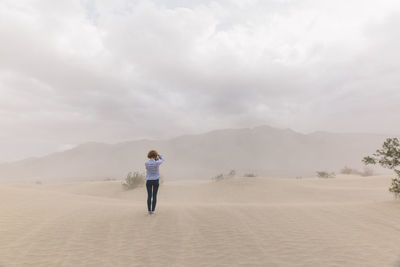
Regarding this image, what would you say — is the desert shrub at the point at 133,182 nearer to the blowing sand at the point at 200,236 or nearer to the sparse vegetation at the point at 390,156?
the blowing sand at the point at 200,236

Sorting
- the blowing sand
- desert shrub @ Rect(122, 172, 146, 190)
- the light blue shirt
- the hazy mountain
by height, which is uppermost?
the hazy mountain

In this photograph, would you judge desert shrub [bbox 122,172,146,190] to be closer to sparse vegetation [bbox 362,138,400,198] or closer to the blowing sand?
the blowing sand

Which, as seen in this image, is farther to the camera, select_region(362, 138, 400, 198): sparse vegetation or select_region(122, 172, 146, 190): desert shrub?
select_region(122, 172, 146, 190): desert shrub

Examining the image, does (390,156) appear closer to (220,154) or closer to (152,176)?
(152,176)

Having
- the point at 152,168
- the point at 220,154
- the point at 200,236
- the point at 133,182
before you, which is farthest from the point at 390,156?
the point at 220,154

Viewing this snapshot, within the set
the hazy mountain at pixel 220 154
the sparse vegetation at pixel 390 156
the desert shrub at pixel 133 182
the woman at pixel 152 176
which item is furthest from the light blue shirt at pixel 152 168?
the hazy mountain at pixel 220 154

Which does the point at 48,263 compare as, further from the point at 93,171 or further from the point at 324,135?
the point at 324,135

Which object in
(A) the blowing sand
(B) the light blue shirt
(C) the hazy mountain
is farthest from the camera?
(C) the hazy mountain

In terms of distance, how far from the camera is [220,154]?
351 feet

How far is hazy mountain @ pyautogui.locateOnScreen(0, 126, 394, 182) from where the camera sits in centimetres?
9200

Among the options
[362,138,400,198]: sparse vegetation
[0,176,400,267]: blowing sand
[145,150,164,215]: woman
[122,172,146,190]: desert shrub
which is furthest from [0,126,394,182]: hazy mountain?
[145,150,164,215]: woman

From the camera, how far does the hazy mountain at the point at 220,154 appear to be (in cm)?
9200

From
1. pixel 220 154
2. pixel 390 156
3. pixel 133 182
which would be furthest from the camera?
pixel 220 154

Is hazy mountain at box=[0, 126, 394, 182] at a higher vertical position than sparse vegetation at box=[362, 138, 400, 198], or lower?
higher
